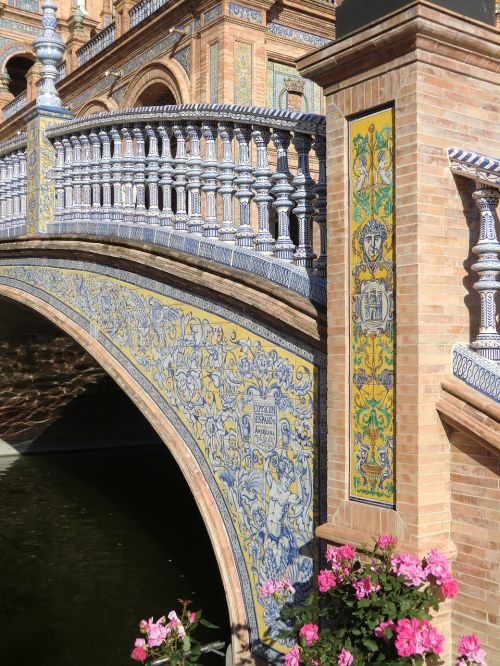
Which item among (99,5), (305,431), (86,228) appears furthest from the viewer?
(99,5)

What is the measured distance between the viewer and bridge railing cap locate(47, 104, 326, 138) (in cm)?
413

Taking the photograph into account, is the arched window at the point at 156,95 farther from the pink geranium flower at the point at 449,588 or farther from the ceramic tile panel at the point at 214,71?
the pink geranium flower at the point at 449,588

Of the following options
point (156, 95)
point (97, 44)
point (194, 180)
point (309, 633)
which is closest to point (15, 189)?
point (194, 180)

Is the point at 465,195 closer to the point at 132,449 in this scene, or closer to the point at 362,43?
the point at 362,43

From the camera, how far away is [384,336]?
3.38 meters

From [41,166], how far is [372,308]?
4.48 meters

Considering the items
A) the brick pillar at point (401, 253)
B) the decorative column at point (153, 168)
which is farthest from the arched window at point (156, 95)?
the brick pillar at point (401, 253)

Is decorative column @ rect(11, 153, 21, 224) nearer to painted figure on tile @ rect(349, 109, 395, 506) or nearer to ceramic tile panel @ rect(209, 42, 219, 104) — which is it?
painted figure on tile @ rect(349, 109, 395, 506)

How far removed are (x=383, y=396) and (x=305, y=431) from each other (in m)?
0.70

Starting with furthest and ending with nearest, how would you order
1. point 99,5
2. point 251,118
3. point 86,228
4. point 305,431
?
point 99,5 → point 86,228 → point 251,118 → point 305,431

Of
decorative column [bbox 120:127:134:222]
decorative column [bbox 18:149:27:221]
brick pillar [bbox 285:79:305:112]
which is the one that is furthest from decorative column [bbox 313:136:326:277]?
brick pillar [bbox 285:79:305:112]

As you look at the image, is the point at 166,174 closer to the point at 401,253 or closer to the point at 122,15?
the point at 401,253

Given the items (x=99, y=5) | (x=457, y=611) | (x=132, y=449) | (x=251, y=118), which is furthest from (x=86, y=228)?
(x=99, y=5)

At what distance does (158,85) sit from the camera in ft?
47.3
